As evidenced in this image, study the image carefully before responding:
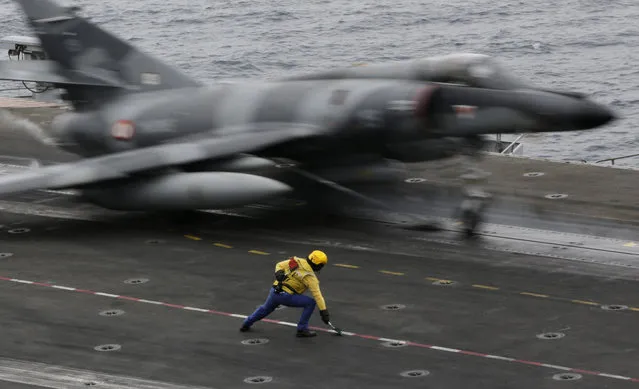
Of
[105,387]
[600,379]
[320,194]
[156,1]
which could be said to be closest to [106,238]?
[320,194]

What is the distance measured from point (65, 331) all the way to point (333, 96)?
33.8ft

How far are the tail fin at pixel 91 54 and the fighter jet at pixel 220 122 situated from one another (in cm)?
3

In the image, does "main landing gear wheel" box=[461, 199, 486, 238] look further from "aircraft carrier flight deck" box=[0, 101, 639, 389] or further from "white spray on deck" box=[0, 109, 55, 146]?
"white spray on deck" box=[0, 109, 55, 146]

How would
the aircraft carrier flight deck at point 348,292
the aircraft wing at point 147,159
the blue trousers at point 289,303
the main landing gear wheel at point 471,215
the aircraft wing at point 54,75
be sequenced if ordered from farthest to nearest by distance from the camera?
the aircraft wing at point 54,75 < the aircraft wing at point 147,159 < the main landing gear wheel at point 471,215 < the blue trousers at point 289,303 < the aircraft carrier flight deck at point 348,292

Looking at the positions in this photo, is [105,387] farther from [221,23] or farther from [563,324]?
[221,23]

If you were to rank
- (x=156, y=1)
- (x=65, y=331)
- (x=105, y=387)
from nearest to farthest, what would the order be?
(x=105, y=387) → (x=65, y=331) → (x=156, y=1)

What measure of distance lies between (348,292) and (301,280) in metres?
3.70

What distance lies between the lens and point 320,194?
32.9 meters

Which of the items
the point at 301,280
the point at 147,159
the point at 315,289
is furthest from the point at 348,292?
the point at 147,159

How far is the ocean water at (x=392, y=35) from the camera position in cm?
7444

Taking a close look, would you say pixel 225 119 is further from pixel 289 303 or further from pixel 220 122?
pixel 289 303

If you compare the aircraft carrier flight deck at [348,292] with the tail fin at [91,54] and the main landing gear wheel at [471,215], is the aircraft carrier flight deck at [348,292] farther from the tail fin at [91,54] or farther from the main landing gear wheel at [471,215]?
the tail fin at [91,54]

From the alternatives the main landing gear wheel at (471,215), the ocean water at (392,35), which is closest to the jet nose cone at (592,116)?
the main landing gear wheel at (471,215)

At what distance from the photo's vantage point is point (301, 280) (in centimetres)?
2253
